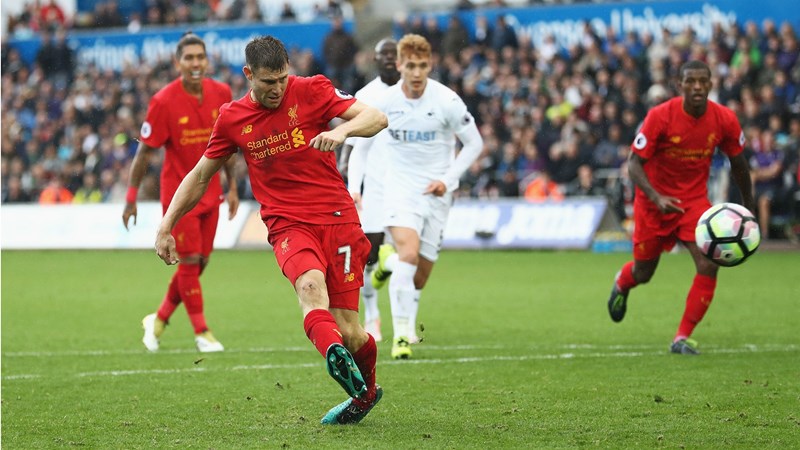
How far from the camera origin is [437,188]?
35.5 ft

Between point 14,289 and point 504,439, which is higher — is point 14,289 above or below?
below

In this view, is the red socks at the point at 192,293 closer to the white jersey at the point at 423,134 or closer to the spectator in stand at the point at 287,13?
the white jersey at the point at 423,134

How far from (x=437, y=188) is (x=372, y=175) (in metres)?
0.98

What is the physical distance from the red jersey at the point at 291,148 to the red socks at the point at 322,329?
0.65 meters

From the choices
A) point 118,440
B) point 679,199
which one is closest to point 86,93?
point 679,199

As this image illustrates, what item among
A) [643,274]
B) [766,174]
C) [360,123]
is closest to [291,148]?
[360,123]

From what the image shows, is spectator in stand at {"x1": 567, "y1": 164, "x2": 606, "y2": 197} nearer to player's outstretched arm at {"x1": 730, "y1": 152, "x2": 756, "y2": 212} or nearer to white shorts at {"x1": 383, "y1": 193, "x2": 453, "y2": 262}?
white shorts at {"x1": 383, "y1": 193, "x2": 453, "y2": 262}

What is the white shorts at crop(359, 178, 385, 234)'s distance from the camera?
11414 mm

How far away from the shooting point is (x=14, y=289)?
59.4ft

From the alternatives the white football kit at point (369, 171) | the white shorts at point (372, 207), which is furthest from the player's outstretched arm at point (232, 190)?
the white shorts at point (372, 207)

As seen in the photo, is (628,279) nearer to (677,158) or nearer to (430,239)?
(677,158)

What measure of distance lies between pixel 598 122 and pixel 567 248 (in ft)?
11.1

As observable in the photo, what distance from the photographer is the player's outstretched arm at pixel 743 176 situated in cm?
1043

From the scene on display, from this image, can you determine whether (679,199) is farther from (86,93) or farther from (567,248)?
(86,93)
